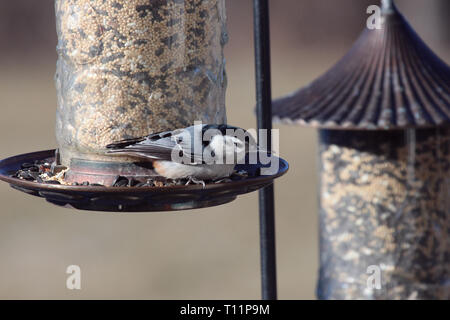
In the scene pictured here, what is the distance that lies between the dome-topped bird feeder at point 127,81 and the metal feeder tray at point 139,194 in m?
0.07

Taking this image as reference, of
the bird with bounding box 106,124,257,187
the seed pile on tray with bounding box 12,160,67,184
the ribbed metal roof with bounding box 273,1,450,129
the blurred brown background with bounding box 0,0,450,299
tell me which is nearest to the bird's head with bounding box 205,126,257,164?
the bird with bounding box 106,124,257,187

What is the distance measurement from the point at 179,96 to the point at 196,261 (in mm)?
4903

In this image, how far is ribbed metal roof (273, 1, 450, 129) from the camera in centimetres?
303

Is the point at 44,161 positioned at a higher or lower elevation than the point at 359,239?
higher

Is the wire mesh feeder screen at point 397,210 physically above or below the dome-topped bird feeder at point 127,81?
below

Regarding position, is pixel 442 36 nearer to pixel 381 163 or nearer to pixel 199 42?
pixel 381 163

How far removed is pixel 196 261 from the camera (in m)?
7.04

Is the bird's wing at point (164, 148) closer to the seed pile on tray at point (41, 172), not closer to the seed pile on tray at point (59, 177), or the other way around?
the seed pile on tray at point (59, 177)

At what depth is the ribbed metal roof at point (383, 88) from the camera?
3029 millimetres

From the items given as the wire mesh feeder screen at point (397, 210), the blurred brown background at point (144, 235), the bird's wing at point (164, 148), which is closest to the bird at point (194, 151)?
the bird's wing at point (164, 148)

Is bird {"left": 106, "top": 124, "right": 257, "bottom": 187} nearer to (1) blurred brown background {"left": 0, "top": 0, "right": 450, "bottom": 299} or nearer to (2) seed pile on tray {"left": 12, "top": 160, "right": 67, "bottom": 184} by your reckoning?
(2) seed pile on tray {"left": 12, "top": 160, "right": 67, "bottom": 184}

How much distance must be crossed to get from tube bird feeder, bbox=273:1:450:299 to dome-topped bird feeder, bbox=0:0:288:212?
3.08ft

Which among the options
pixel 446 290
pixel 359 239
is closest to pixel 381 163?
pixel 359 239

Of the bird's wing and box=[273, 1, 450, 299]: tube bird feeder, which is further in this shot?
box=[273, 1, 450, 299]: tube bird feeder
